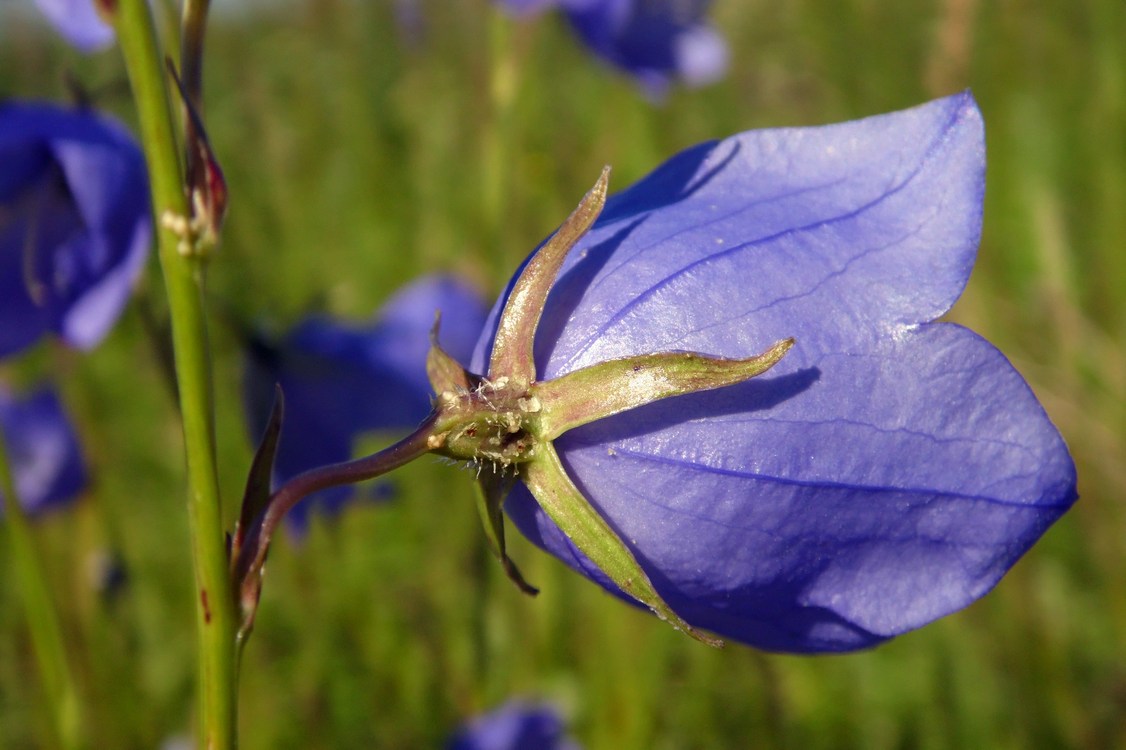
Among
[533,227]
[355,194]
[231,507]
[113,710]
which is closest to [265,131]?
[355,194]

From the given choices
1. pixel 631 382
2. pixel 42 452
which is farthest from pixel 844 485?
pixel 42 452

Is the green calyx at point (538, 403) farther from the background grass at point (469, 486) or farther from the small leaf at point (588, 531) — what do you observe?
the background grass at point (469, 486)

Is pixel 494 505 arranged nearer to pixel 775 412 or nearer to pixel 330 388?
pixel 775 412

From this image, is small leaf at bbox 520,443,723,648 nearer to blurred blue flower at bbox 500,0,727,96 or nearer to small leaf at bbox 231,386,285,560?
small leaf at bbox 231,386,285,560

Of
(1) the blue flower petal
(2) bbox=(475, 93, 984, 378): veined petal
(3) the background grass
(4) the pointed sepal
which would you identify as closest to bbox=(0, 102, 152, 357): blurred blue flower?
(3) the background grass

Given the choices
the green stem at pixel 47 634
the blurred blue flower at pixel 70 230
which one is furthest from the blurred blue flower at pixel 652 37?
the green stem at pixel 47 634

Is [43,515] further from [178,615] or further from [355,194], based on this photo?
[355,194]
